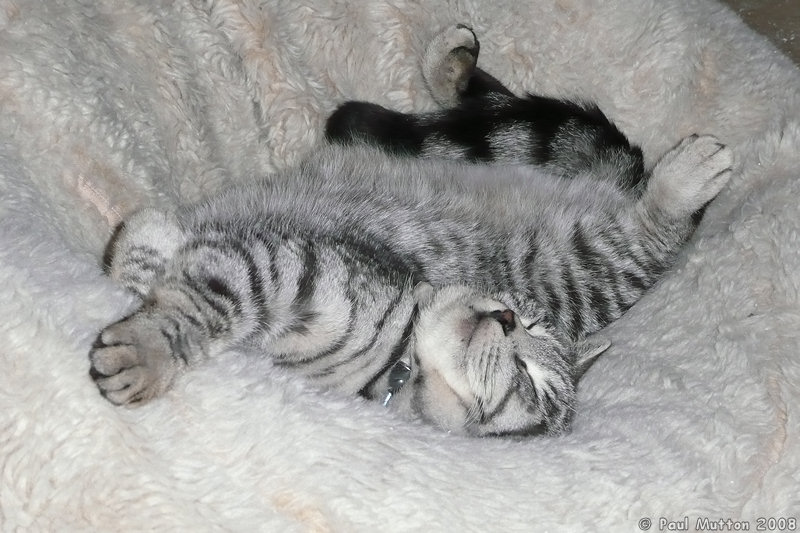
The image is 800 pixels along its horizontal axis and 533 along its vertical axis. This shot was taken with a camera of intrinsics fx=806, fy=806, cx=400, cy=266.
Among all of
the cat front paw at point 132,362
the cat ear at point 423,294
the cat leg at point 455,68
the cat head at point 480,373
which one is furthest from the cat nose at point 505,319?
the cat leg at point 455,68

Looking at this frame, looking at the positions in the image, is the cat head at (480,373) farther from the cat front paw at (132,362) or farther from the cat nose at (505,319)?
the cat front paw at (132,362)

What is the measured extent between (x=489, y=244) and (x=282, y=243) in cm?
51

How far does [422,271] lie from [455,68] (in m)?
0.55

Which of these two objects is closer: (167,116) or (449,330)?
(449,330)

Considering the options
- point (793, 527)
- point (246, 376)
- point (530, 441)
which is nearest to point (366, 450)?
point (246, 376)

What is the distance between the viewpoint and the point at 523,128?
1.73 metres

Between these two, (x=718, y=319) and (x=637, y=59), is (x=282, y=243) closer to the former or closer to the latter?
(x=718, y=319)

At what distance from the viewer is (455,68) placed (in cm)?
177

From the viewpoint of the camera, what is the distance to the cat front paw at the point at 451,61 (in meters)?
1.77

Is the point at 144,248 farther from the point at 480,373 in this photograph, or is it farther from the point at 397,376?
the point at 480,373

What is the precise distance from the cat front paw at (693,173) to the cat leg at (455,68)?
395mm

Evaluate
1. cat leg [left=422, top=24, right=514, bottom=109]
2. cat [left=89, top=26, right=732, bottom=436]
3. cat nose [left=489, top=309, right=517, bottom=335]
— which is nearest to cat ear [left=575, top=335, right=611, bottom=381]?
cat [left=89, top=26, right=732, bottom=436]

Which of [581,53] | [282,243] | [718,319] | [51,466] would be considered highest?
[581,53]

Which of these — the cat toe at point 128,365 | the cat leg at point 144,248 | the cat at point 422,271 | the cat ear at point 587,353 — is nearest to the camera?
the cat toe at point 128,365
